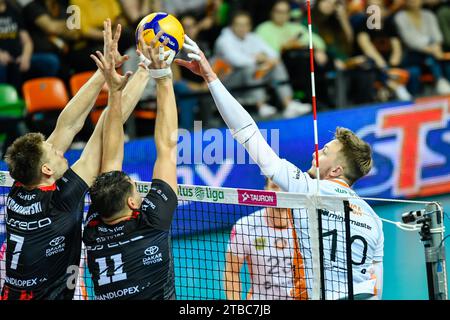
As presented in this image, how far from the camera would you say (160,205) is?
21.2 feet

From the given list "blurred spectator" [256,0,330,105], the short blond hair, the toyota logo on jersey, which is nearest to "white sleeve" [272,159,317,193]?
the short blond hair

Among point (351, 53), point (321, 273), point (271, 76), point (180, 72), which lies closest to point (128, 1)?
point (180, 72)

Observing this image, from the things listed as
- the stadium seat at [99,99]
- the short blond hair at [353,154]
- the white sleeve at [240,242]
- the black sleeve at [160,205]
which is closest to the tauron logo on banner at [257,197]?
the white sleeve at [240,242]

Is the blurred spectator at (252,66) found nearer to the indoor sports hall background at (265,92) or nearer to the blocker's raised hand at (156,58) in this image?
the indoor sports hall background at (265,92)

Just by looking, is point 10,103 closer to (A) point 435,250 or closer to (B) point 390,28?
(B) point 390,28

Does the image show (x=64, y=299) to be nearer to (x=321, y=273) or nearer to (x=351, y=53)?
(x=321, y=273)

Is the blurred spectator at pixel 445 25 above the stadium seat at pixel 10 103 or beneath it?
above

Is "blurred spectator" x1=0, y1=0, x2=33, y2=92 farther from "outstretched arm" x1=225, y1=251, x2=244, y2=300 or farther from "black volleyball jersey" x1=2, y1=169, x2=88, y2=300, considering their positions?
"black volleyball jersey" x1=2, y1=169, x2=88, y2=300

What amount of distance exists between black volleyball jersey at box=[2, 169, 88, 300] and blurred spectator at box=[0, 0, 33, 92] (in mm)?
7724

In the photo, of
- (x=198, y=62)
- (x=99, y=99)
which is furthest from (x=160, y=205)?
(x=99, y=99)

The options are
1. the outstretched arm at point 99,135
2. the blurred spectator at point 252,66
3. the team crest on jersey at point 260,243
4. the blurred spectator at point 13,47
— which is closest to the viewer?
the outstretched arm at point 99,135

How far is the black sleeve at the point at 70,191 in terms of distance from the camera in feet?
22.7

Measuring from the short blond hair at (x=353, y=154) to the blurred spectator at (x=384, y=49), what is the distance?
8888mm
